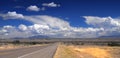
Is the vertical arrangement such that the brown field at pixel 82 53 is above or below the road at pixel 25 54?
below

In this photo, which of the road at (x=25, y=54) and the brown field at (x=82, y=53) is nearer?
the road at (x=25, y=54)

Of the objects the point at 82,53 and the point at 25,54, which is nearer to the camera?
the point at 25,54

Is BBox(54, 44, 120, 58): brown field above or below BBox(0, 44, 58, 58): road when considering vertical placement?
below

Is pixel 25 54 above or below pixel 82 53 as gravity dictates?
above

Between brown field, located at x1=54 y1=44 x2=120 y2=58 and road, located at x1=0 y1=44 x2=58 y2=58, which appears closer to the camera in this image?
road, located at x1=0 y1=44 x2=58 y2=58
